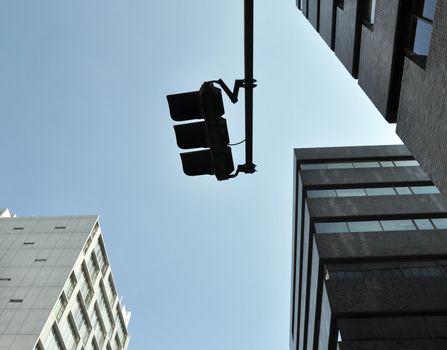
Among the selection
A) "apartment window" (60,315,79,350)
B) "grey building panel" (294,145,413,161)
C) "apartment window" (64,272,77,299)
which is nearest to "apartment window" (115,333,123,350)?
"apartment window" (60,315,79,350)

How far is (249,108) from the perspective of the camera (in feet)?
10.9

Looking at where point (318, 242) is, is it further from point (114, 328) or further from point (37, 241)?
point (114, 328)

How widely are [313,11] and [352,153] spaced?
663 inches

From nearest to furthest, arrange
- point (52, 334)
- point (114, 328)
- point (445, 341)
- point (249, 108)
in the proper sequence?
point (249, 108) → point (445, 341) → point (52, 334) → point (114, 328)

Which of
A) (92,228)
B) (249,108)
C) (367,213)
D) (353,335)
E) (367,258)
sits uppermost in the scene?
(92,228)

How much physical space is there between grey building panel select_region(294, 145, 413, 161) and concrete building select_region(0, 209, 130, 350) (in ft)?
79.3

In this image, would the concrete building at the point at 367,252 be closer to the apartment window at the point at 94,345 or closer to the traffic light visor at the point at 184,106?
the traffic light visor at the point at 184,106

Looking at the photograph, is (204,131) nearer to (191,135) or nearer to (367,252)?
(191,135)

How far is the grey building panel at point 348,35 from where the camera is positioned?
15492mm

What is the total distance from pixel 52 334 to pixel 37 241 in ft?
41.8

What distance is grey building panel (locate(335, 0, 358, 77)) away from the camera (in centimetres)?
1549

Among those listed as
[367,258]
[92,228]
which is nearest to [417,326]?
[367,258]

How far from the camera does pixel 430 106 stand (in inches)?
413

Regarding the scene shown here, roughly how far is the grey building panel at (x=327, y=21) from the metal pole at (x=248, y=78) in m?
16.5
